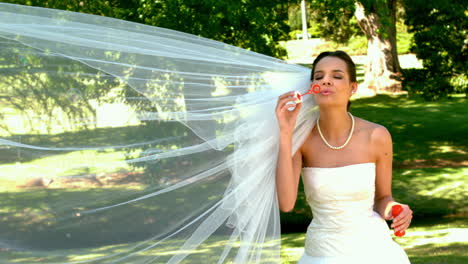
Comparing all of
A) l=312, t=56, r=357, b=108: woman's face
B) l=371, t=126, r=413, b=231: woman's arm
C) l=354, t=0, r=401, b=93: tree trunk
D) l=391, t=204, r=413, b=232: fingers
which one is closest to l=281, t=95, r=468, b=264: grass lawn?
l=354, t=0, r=401, b=93: tree trunk

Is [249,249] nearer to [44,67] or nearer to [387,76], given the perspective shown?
[44,67]

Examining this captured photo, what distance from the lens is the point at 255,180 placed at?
3137 millimetres

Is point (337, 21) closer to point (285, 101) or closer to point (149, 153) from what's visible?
point (285, 101)

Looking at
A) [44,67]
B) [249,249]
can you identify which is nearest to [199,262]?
[249,249]

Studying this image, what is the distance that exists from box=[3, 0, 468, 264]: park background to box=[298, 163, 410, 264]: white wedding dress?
11.0 ft

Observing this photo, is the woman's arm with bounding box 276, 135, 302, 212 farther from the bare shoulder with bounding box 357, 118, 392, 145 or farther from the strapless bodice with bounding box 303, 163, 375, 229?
the bare shoulder with bounding box 357, 118, 392, 145

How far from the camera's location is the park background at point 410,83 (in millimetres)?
8789

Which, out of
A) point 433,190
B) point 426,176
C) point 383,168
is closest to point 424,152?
point 426,176

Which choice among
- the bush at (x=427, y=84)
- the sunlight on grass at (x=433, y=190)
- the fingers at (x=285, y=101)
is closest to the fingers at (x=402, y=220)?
the fingers at (x=285, y=101)

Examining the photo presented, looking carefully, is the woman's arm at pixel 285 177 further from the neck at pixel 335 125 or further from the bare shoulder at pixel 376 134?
the bare shoulder at pixel 376 134

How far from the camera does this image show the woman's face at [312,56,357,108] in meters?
3.15

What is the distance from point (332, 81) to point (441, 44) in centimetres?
1151

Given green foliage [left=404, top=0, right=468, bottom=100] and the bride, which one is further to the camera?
green foliage [left=404, top=0, right=468, bottom=100]

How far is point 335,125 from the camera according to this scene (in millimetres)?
3307
